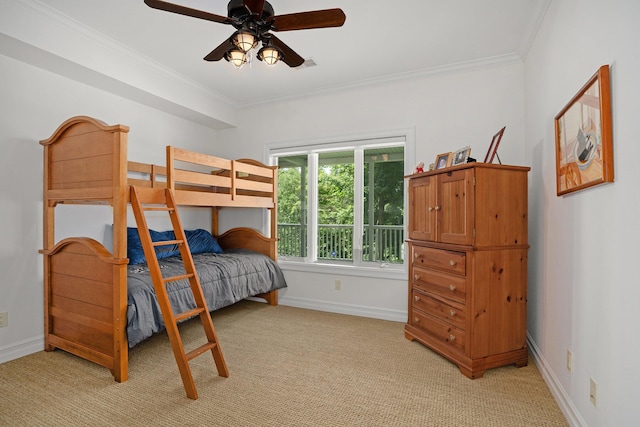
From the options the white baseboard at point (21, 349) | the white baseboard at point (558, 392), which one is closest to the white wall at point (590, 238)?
the white baseboard at point (558, 392)

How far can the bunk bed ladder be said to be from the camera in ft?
7.11

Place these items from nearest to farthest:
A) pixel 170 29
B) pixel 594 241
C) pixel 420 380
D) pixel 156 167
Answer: pixel 594 241, pixel 420 380, pixel 170 29, pixel 156 167

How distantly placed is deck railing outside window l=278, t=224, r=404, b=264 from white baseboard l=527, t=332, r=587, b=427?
158 centimetres

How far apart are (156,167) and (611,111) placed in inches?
151

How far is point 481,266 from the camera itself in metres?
2.43

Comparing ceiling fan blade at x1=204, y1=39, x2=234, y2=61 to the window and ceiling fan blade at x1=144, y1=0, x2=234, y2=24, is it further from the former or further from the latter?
the window

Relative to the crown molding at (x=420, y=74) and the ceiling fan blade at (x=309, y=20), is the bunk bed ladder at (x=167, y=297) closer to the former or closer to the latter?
the ceiling fan blade at (x=309, y=20)

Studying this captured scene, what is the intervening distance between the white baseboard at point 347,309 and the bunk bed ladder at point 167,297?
1.81m

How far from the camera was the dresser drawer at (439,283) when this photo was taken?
99.0 inches

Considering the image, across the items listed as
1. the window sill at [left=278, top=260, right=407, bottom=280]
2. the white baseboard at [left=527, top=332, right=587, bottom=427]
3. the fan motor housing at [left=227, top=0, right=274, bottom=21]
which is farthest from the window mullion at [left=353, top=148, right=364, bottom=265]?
the fan motor housing at [left=227, top=0, right=274, bottom=21]

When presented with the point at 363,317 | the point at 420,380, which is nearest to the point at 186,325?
the point at 363,317

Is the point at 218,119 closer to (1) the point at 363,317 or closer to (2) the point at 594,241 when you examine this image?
(1) the point at 363,317

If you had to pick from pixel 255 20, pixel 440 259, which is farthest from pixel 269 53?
pixel 440 259

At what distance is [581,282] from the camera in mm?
1800
